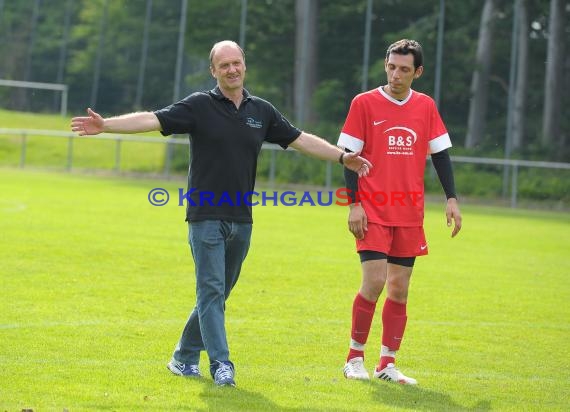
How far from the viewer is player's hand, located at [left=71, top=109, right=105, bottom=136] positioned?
7277 mm

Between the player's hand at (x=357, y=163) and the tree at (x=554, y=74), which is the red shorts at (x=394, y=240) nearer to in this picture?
the player's hand at (x=357, y=163)

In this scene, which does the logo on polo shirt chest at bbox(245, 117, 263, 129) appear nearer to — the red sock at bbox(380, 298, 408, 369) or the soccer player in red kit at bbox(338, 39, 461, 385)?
the soccer player in red kit at bbox(338, 39, 461, 385)

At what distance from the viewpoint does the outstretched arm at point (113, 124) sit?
724 centimetres

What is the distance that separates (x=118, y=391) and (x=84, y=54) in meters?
39.9

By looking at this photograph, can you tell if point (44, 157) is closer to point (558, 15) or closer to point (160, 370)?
point (558, 15)

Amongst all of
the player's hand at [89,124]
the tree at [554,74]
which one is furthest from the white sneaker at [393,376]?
the tree at [554,74]

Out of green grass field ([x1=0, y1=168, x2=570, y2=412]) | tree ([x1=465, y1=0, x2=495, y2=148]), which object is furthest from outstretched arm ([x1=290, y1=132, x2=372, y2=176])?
tree ([x1=465, y1=0, x2=495, y2=148])

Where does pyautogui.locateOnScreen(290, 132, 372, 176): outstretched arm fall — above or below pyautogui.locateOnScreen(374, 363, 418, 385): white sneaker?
above

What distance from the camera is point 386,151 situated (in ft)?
26.3

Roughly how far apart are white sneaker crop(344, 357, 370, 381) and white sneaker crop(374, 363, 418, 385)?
0.10m

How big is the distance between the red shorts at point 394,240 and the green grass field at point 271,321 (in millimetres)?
869

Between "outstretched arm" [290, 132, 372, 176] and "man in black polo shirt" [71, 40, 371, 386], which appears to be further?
"outstretched arm" [290, 132, 372, 176]

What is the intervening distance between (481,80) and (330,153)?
2906cm

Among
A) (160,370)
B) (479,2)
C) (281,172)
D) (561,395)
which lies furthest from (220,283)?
(479,2)
